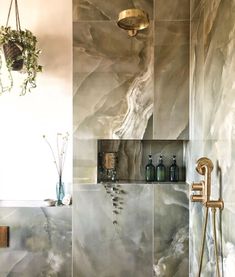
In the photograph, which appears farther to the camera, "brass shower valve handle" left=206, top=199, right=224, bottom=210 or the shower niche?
the shower niche

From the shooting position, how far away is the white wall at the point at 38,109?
2271 mm

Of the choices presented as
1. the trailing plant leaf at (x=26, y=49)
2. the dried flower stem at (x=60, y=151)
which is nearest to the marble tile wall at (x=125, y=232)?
the dried flower stem at (x=60, y=151)

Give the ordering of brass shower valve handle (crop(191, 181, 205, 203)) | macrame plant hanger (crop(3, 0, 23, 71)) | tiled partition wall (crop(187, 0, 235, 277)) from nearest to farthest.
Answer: tiled partition wall (crop(187, 0, 235, 277)), brass shower valve handle (crop(191, 181, 205, 203)), macrame plant hanger (crop(3, 0, 23, 71))

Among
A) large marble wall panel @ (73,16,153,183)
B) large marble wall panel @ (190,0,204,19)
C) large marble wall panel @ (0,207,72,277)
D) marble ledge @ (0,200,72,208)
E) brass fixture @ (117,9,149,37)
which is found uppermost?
large marble wall panel @ (190,0,204,19)

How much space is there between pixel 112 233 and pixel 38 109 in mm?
1118

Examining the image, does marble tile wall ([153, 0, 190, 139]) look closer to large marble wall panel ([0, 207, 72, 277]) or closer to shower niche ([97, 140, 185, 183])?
shower niche ([97, 140, 185, 183])

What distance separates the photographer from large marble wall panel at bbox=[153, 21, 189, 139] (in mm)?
2104

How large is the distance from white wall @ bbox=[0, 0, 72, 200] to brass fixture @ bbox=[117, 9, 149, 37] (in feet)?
1.99

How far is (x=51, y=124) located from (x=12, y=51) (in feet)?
2.04

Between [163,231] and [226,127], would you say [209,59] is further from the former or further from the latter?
[163,231]

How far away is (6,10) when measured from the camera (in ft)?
7.45

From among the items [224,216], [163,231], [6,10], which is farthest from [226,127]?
[6,10]

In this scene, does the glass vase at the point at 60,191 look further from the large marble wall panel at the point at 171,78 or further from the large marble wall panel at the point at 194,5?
the large marble wall panel at the point at 194,5

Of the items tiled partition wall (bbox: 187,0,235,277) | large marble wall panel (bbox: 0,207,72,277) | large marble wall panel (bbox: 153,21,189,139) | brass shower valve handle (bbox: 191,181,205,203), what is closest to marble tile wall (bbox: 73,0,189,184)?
large marble wall panel (bbox: 153,21,189,139)
